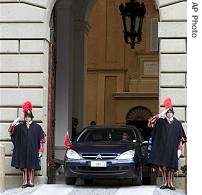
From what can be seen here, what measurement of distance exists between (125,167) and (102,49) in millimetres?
17096

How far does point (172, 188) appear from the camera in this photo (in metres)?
13.8

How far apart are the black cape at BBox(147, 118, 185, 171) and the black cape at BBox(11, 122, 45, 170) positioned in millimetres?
2702

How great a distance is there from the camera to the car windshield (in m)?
15.3

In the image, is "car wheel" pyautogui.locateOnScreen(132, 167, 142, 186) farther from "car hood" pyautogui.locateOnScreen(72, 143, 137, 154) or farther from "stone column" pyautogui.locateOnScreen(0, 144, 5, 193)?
"stone column" pyautogui.locateOnScreen(0, 144, 5, 193)

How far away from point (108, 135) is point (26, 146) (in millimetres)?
2310

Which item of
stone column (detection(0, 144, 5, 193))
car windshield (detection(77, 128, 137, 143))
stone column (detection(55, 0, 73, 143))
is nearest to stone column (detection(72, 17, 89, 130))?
stone column (detection(55, 0, 73, 143))

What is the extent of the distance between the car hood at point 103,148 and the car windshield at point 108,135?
677mm

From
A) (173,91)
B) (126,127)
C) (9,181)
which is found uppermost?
(173,91)

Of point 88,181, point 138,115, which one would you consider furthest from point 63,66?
point 138,115

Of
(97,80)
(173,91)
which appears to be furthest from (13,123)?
(97,80)

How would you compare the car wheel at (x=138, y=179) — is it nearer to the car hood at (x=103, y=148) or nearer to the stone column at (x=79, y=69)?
the car hood at (x=103, y=148)

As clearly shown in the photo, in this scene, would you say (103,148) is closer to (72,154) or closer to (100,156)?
(100,156)

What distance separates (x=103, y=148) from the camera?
14.2m
